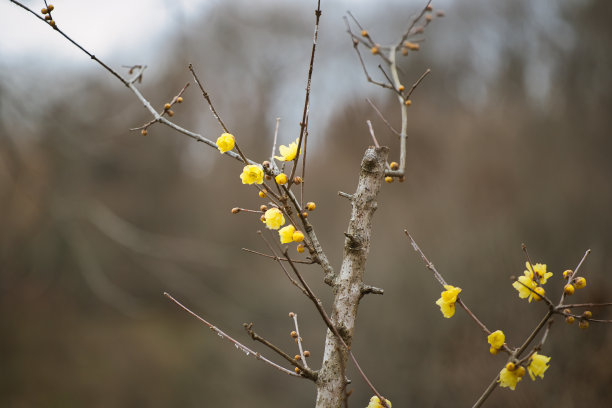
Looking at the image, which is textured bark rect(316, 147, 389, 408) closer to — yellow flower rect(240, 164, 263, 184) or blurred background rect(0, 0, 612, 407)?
yellow flower rect(240, 164, 263, 184)

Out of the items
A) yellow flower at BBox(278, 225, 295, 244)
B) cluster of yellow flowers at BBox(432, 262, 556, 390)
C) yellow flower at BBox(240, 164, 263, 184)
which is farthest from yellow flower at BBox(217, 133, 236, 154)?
cluster of yellow flowers at BBox(432, 262, 556, 390)

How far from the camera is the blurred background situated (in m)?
3.19

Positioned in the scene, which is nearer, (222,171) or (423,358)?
(423,358)

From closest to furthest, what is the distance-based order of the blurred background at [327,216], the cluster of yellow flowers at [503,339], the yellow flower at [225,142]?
the cluster of yellow flowers at [503,339] → the yellow flower at [225,142] → the blurred background at [327,216]

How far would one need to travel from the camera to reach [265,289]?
21.7 ft

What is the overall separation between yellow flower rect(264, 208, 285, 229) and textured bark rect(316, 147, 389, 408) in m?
0.13

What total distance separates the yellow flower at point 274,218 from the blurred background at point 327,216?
3.99ft

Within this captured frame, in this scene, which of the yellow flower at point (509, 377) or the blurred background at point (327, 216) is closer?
the yellow flower at point (509, 377)

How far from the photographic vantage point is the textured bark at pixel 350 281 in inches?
31.0

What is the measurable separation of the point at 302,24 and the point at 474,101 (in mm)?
6898

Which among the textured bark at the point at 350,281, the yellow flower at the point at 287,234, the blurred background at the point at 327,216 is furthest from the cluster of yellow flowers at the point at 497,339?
the blurred background at the point at 327,216

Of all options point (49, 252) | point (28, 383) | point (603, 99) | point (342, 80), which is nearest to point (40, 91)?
point (49, 252)

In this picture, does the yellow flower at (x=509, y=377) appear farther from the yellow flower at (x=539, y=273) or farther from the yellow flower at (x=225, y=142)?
the yellow flower at (x=225, y=142)

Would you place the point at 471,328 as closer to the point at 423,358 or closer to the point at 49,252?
the point at 423,358
